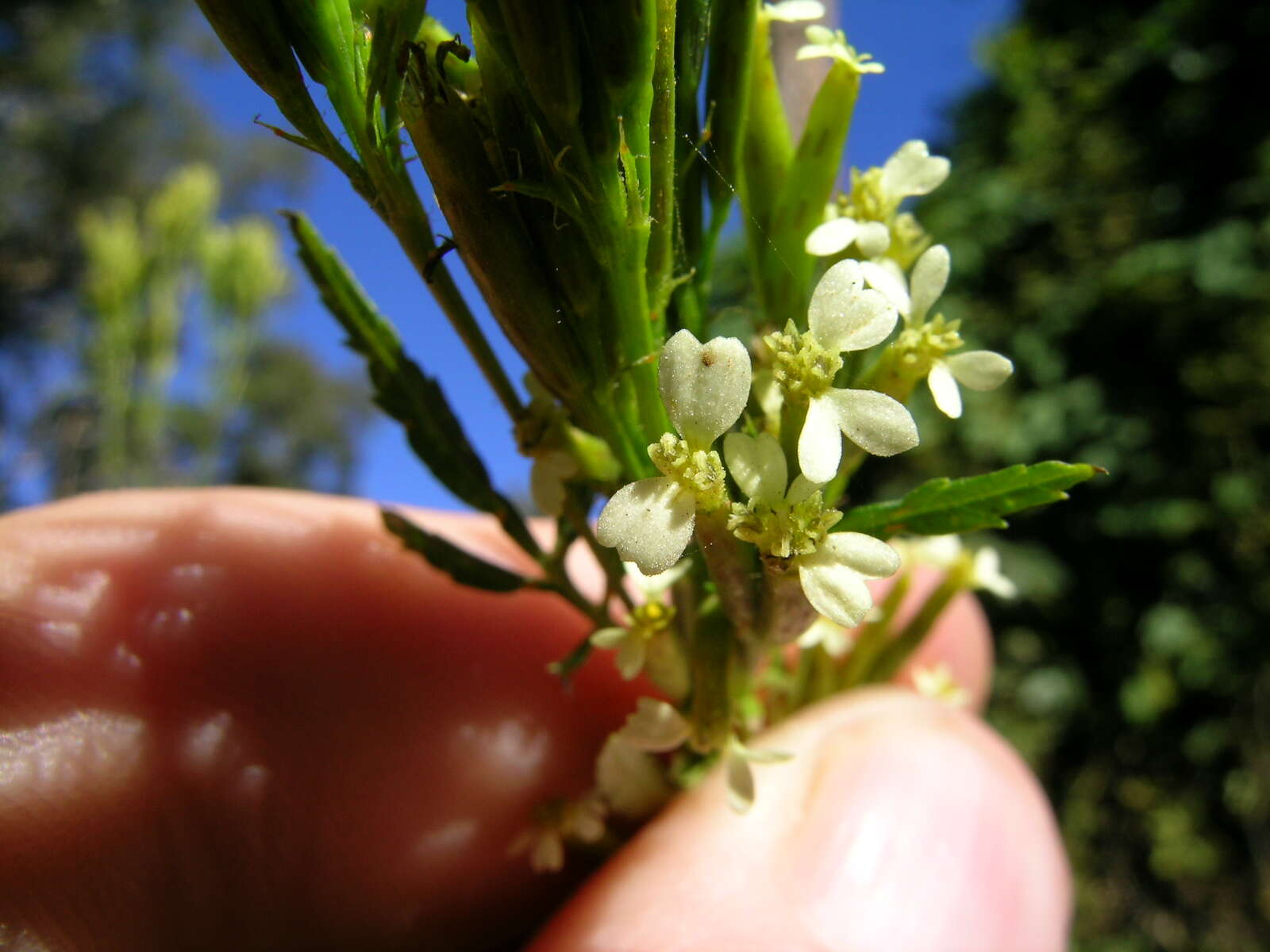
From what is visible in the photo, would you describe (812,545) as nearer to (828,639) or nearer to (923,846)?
(828,639)

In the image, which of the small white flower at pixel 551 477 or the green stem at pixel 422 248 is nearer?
the green stem at pixel 422 248

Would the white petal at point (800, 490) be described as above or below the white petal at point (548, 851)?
above

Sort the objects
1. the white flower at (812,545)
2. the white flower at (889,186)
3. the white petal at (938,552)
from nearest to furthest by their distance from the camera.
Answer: the white flower at (812,545) → the white flower at (889,186) → the white petal at (938,552)

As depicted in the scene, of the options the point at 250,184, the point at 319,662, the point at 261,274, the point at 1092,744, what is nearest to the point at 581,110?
the point at 319,662

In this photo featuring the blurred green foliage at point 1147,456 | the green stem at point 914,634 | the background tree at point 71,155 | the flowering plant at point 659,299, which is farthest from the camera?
the background tree at point 71,155

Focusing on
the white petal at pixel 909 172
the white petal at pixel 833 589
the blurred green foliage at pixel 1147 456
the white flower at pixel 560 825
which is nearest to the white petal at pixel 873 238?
the white petal at pixel 909 172

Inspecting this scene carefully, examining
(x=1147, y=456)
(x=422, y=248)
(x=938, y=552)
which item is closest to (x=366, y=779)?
(x=422, y=248)

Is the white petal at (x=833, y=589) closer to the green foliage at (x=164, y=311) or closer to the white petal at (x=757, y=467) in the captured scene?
the white petal at (x=757, y=467)
